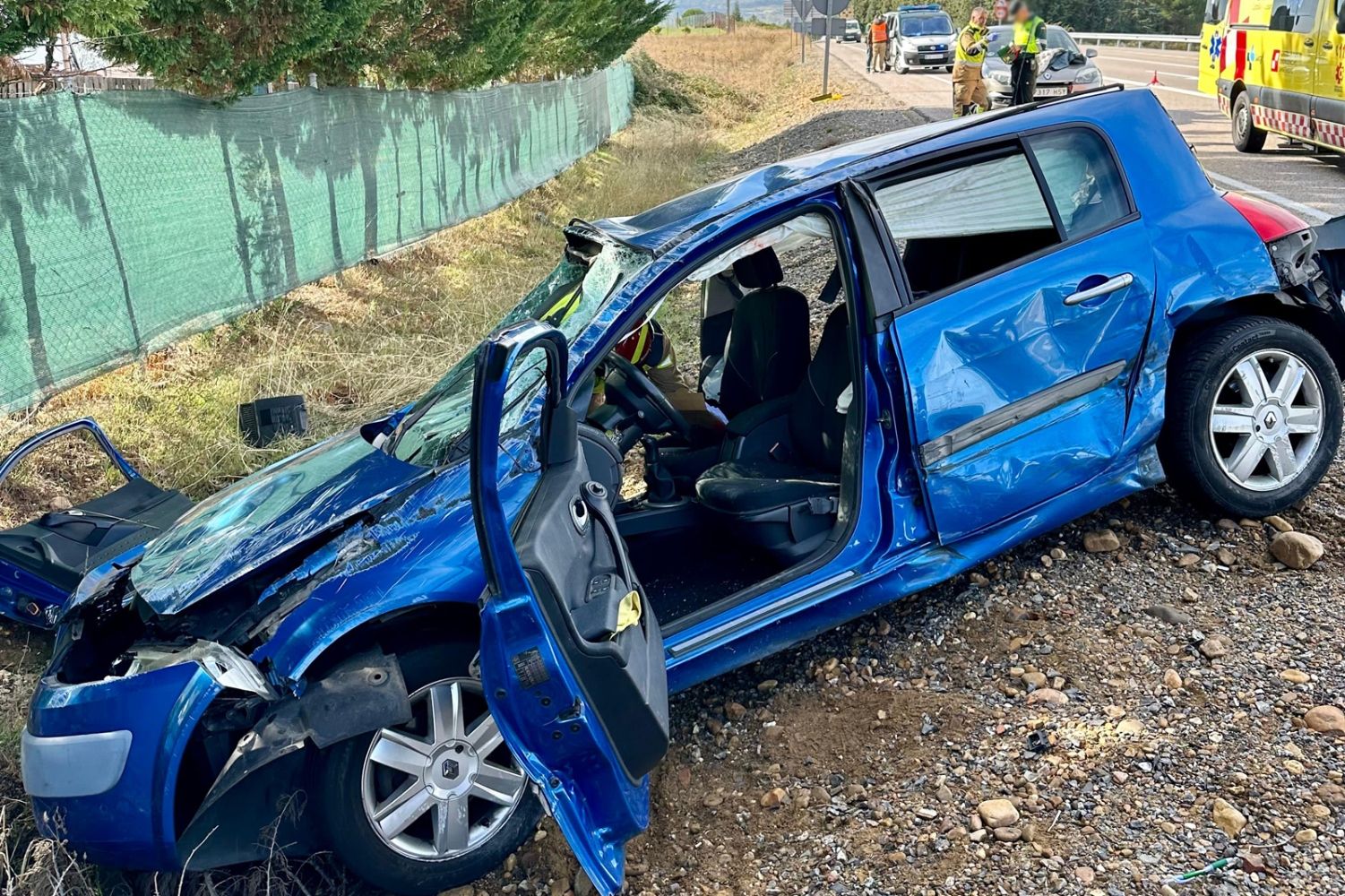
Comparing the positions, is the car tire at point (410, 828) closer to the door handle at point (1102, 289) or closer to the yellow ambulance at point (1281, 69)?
the door handle at point (1102, 289)

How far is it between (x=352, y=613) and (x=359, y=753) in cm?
36

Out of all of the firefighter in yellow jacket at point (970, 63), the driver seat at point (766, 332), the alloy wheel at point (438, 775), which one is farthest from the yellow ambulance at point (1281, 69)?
the alloy wheel at point (438, 775)

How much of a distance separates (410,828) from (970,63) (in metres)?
14.1

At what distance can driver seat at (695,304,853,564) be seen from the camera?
11.9ft

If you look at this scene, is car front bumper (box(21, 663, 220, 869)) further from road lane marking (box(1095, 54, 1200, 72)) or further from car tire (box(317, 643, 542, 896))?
road lane marking (box(1095, 54, 1200, 72))

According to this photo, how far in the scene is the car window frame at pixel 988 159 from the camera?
3488 mm

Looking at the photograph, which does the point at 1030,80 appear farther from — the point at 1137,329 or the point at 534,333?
the point at 534,333

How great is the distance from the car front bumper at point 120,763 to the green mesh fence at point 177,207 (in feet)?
13.0

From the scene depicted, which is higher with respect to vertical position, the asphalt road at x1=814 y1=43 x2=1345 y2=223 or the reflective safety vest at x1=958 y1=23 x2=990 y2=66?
the reflective safety vest at x1=958 y1=23 x2=990 y2=66

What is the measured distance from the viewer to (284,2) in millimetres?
8641

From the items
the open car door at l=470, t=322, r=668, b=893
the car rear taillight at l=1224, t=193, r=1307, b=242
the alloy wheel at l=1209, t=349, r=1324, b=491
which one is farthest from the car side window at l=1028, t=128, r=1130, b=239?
the open car door at l=470, t=322, r=668, b=893

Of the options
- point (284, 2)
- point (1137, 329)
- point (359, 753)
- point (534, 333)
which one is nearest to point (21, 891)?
point (359, 753)

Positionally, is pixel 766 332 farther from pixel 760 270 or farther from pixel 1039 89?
pixel 1039 89

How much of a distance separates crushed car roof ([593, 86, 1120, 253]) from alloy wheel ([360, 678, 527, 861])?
1.51 meters
